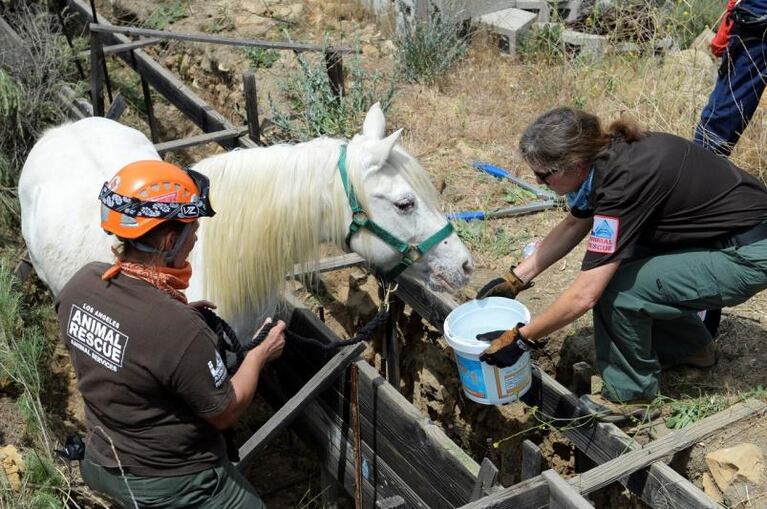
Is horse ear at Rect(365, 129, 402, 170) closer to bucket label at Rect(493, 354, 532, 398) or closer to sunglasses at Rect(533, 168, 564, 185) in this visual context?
sunglasses at Rect(533, 168, 564, 185)

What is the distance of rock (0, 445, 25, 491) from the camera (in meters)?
3.58

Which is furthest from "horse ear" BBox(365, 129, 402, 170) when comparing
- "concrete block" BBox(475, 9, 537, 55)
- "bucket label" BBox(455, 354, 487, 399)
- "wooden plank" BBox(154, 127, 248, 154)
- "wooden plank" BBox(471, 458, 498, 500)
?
"concrete block" BBox(475, 9, 537, 55)

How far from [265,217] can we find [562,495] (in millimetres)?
1615

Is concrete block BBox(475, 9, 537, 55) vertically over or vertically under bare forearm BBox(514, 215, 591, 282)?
under

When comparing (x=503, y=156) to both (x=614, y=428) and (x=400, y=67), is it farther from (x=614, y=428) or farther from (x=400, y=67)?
(x=614, y=428)

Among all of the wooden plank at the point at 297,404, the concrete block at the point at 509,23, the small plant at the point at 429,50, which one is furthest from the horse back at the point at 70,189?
the concrete block at the point at 509,23

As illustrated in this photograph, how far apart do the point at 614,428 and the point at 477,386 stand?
0.59 m

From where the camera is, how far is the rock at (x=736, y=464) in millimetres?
3020

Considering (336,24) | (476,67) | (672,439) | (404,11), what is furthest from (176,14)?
(672,439)

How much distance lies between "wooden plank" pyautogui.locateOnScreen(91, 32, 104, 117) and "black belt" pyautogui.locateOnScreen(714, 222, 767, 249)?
5130 mm

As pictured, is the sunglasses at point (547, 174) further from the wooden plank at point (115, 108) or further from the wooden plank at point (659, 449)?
the wooden plank at point (115, 108)

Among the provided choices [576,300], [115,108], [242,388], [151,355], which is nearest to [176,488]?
[242,388]

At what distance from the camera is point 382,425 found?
349 cm

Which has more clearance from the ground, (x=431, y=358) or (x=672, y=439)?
(x=672, y=439)
